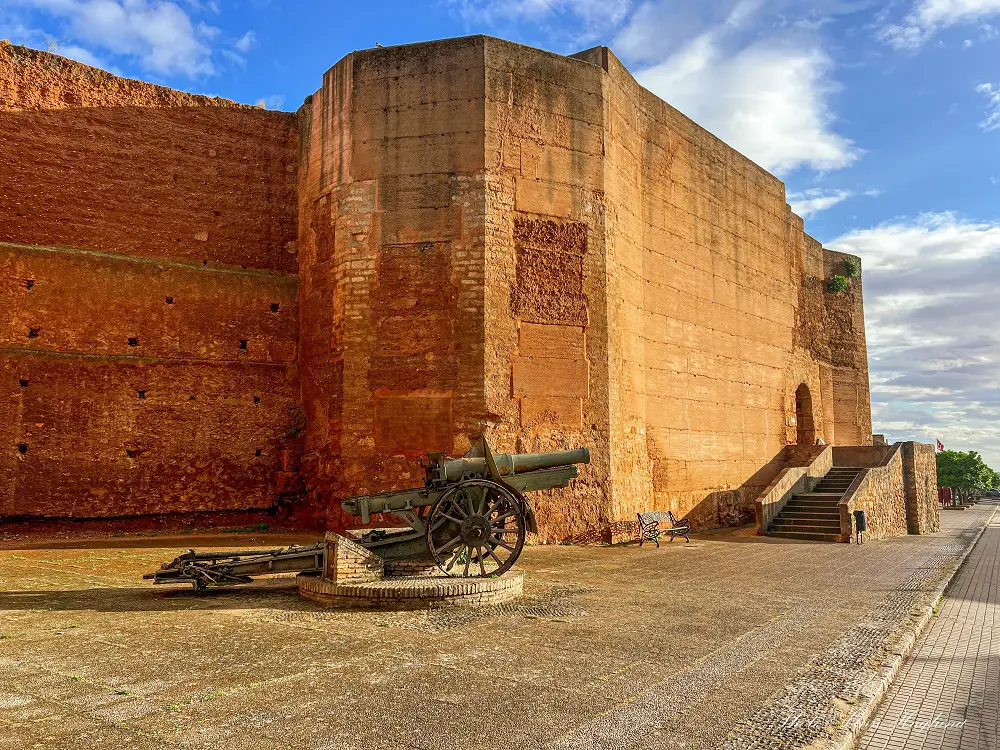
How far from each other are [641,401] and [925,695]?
10176 mm

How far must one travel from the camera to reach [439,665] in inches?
179

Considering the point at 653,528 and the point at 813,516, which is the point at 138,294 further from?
the point at 813,516

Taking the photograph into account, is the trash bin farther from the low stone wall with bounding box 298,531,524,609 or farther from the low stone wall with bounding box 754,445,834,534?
the low stone wall with bounding box 298,531,524,609

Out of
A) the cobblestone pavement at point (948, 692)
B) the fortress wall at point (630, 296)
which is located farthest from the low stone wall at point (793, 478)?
the cobblestone pavement at point (948, 692)

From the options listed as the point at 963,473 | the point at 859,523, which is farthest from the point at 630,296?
the point at 963,473

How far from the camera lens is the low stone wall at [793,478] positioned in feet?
51.5

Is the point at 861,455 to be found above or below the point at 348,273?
below

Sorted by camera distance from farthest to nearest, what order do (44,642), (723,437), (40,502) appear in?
(723,437) → (40,502) → (44,642)

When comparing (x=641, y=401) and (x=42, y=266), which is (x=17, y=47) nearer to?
(x=42, y=266)

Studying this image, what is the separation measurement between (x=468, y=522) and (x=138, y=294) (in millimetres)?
8708

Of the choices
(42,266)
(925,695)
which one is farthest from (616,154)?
(925,695)

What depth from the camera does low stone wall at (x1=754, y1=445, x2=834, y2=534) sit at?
618 inches

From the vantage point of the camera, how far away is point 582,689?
4.09m

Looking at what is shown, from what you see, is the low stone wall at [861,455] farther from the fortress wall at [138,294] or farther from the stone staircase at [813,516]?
the fortress wall at [138,294]
